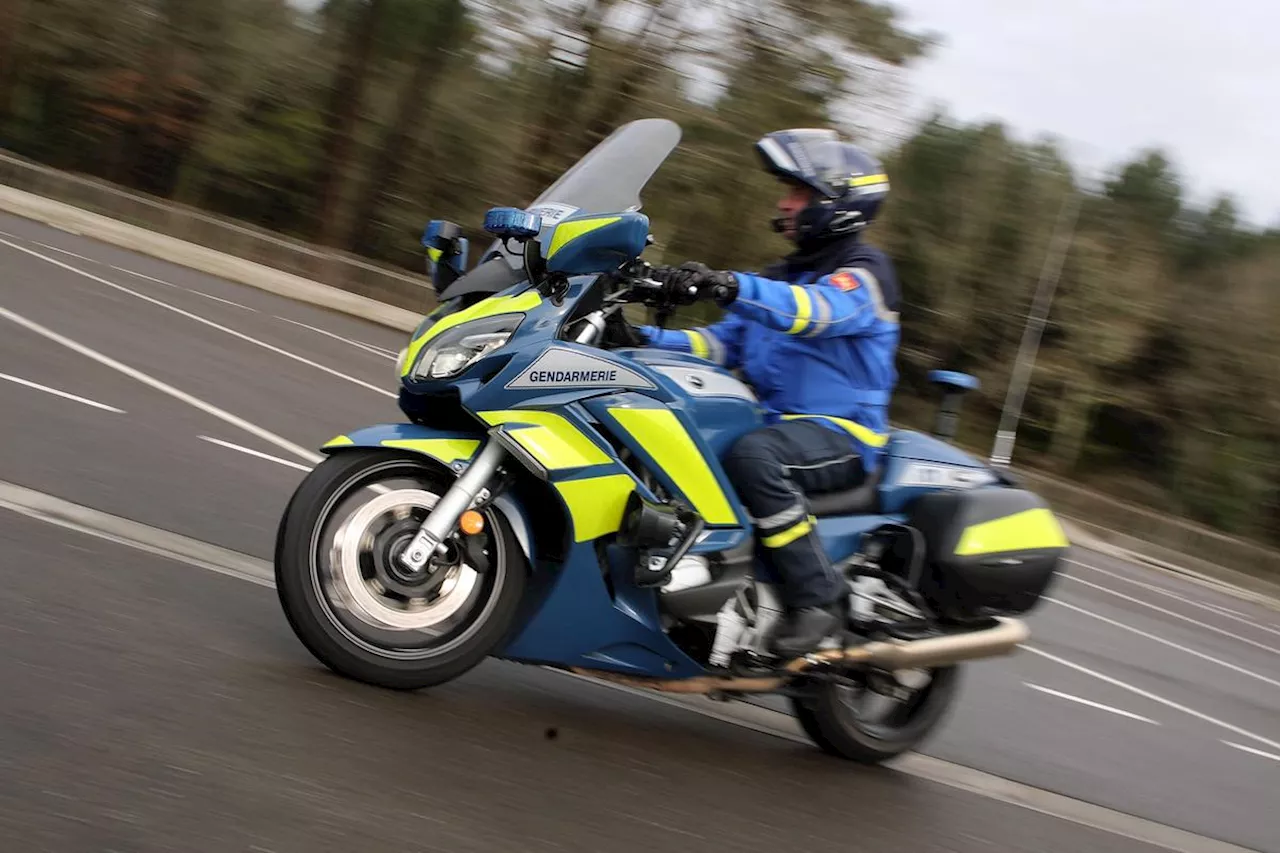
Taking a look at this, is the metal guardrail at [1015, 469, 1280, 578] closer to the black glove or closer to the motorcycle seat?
the motorcycle seat

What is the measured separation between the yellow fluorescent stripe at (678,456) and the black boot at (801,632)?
17.3 inches

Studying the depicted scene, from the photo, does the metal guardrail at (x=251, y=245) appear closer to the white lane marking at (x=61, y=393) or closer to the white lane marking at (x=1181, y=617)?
the white lane marking at (x=1181, y=617)

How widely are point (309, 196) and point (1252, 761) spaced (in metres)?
24.0

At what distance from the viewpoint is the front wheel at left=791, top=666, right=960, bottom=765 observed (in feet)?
17.5

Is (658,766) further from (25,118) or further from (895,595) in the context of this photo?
A: (25,118)

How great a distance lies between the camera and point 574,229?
427 cm

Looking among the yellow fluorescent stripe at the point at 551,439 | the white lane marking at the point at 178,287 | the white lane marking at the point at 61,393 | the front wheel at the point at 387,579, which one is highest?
the yellow fluorescent stripe at the point at 551,439

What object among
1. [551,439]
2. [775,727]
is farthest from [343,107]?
[551,439]

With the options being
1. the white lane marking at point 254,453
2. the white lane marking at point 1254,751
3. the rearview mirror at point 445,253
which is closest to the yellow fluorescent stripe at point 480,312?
the rearview mirror at point 445,253

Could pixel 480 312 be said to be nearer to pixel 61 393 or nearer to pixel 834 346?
pixel 834 346

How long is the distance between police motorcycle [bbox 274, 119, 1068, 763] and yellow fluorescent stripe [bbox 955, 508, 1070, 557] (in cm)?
48

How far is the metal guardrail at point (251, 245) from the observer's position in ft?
72.8

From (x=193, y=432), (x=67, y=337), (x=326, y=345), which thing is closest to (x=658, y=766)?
(x=193, y=432)

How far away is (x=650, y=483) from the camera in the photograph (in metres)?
4.50
